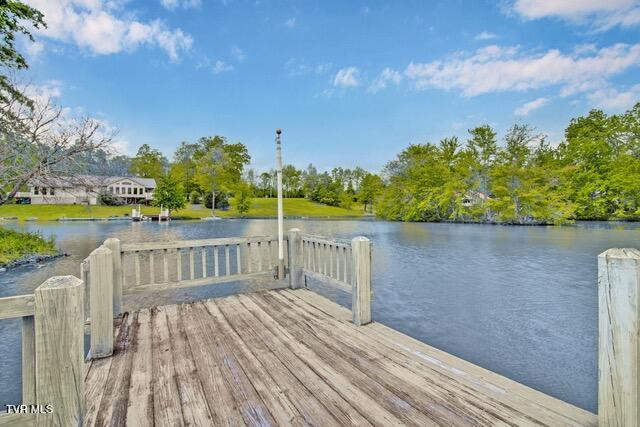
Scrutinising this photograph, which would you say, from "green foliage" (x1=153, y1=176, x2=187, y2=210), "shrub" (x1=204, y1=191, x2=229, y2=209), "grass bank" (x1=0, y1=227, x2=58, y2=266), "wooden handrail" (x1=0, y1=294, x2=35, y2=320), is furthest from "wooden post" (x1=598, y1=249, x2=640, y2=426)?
"shrub" (x1=204, y1=191, x2=229, y2=209)

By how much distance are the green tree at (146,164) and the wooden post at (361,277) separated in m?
62.1

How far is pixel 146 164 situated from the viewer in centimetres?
5853

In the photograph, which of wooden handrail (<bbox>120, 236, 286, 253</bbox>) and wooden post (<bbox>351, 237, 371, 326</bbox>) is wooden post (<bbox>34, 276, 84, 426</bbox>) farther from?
wooden handrail (<bbox>120, 236, 286, 253</bbox>)

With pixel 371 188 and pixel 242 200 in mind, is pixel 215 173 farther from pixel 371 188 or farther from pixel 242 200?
pixel 371 188

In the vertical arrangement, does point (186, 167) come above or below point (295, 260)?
above

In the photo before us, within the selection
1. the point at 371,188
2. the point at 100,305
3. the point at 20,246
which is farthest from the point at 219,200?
the point at 100,305

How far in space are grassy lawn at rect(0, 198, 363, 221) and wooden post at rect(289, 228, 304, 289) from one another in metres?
27.3

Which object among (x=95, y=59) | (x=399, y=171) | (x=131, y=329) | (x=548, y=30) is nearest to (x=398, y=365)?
(x=131, y=329)

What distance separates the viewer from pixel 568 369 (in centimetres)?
333

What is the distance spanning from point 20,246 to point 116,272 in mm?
10226

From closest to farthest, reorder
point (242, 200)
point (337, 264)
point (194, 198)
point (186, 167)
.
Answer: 1. point (337, 264)
2. point (242, 200)
3. point (194, 198)
4. point (186, 167)

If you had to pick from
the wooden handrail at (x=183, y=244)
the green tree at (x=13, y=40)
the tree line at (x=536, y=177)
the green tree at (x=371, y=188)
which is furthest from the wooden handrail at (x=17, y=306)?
the green tree at (x=371, y=188)

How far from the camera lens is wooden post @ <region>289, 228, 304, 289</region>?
15.5 feet

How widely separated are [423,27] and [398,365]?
19467 millimetres
